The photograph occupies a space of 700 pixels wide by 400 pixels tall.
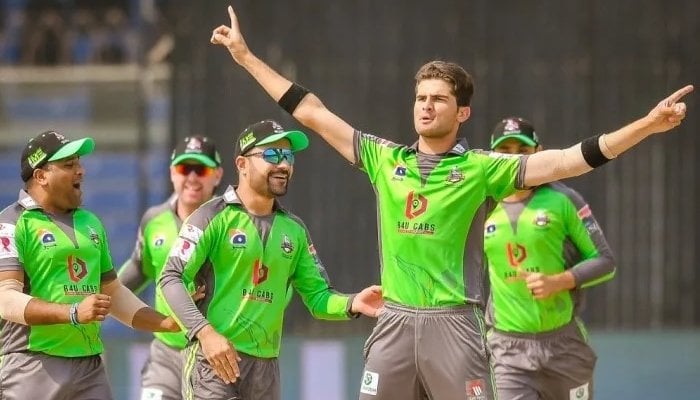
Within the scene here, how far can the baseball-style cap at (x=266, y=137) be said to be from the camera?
252 inches

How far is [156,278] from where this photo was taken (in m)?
→ 7.94

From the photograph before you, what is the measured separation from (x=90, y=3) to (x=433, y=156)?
10007mm

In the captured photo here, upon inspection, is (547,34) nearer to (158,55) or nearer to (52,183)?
(158,55)

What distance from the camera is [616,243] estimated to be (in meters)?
13.8

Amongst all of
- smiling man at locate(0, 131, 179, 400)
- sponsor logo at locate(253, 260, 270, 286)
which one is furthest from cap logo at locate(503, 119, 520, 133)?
smiling man at locate(0, 131, 179, 400)

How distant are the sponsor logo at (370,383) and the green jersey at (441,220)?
1.07 ft

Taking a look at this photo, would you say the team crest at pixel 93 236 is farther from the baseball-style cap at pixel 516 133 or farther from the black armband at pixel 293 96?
the baseball-style cap at pixel 516 133

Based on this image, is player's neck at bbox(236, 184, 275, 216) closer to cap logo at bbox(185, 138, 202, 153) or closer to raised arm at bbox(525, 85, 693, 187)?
raised arm at bbox(525, 85, 693, 187)

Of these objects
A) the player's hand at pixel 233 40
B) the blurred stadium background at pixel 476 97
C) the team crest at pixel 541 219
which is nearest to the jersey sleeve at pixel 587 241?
the team crest at pixel 541 219

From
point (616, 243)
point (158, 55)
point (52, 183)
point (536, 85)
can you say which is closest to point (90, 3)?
point (158, 55)

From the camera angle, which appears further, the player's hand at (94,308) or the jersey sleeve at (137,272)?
the jersey sleeve at (137,272)

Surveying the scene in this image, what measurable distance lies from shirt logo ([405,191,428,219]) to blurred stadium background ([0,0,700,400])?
7.15m

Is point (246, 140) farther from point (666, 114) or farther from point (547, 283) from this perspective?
point (666, 114)

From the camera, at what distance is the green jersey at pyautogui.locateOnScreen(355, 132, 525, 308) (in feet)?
19.4
